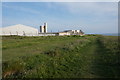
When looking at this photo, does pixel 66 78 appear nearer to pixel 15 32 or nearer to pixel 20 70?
pixel 20 70

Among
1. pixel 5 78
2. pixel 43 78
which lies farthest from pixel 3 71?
pixel 43 78

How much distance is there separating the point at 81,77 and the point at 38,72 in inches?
79.4

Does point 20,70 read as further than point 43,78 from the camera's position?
Yes

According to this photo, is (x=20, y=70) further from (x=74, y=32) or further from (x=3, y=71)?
(x=74, y=32)

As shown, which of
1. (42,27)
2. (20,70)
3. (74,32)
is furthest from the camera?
(74,32)

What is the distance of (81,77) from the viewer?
233 inches

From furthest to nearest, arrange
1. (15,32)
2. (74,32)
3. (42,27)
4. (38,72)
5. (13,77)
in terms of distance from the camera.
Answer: (74,32), (42,27), (15,32), (38,72), (13,77)

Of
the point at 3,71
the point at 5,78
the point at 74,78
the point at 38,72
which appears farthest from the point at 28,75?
the point at 74,78

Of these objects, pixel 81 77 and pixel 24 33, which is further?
pixel 24 33

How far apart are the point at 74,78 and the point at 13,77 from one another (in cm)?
264

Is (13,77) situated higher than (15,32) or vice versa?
(15,32)

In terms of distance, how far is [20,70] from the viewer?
22.3 ft

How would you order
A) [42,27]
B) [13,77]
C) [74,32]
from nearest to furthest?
[13,77] → [42,27] → [74,32]

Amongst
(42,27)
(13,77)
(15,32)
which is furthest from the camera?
(42,27)
